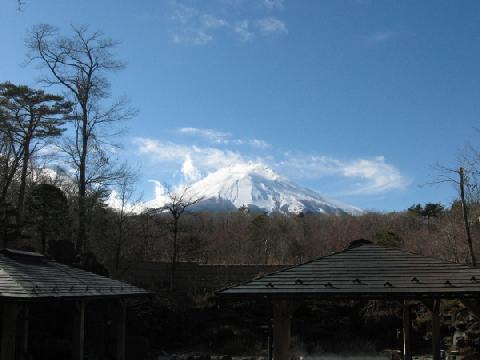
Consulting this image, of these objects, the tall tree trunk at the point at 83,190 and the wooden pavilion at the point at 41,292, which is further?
the tall tree trunk at the point at 83,190

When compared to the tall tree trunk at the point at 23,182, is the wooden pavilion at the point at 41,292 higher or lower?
lower

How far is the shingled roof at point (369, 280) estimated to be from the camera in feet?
33.7

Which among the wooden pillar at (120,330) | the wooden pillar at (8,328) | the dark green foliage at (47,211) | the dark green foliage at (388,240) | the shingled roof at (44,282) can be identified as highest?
the dark green foliage at (47,211)

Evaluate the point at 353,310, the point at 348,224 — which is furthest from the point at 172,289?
the point at 348,224

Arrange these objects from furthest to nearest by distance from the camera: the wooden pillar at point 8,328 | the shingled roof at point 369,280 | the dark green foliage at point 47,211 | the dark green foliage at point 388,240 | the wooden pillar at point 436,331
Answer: the dark green foliage at point 388,240, the dark green foliage at point 47,211, the wooden pillar at point 436,331, the wooden pillar at point 8,328, the shingled roof at point 369,280

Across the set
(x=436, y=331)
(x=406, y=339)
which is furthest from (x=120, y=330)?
(x=436, y=331)

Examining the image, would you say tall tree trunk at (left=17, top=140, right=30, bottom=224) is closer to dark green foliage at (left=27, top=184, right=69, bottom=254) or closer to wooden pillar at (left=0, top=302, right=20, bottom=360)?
dark green foliage at (left=27, top=184, right=69, bottom=254)

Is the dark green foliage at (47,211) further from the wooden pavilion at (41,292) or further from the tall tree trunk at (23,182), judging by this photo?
the wooden pavilion at (41,292)

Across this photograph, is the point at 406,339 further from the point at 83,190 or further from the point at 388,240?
the point at 83,190

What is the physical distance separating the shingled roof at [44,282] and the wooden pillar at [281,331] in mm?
4704

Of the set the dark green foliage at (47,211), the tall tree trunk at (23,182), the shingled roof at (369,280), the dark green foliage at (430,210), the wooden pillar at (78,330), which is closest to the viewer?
the shingled roof at (369,280)

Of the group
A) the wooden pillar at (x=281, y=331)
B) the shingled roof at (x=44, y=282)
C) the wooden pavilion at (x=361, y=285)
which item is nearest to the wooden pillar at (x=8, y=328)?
the shingled roof at (x=44, y=282)

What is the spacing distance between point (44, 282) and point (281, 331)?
219 inches

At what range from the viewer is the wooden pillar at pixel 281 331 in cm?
1045
